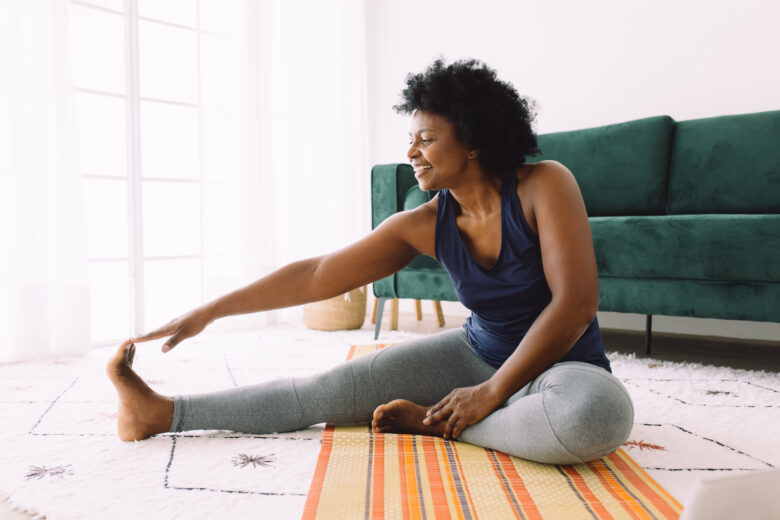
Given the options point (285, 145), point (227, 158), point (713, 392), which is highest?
point (285, 145)

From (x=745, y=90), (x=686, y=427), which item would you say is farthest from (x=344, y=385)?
(x=745, y=90)

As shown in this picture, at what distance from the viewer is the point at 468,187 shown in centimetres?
132

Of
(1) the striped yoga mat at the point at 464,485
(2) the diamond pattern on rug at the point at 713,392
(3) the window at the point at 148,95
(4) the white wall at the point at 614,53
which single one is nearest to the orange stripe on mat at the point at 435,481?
(1) the striped yoga mat at the point at 464,485

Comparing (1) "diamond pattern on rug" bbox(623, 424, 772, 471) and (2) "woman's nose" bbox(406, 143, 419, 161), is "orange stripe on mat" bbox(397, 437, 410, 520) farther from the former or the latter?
(2) "woman's nose" bbox(406, 143, 419, 161)

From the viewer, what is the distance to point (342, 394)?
53.2 inches

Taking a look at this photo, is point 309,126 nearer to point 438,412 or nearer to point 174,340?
point 174,340

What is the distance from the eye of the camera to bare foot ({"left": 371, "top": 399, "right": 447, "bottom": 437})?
1.27 metres

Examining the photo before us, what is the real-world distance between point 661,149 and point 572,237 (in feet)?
6.60

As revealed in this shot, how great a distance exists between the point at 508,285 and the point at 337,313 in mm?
1993

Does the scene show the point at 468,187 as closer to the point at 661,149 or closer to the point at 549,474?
the point at 549,474

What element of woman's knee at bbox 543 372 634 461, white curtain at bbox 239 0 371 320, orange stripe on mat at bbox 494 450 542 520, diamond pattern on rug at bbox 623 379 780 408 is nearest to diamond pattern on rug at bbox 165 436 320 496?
orange stripe on mat at bbox 494 450 542 520

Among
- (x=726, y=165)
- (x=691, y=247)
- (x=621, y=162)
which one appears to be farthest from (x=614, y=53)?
(x=691, y=247)

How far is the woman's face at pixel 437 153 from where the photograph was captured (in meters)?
1.27

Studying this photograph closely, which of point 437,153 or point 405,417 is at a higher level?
point 437,153
